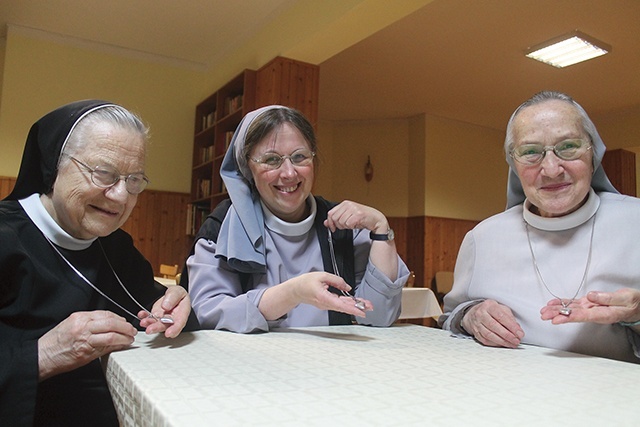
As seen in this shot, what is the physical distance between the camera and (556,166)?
4.33ft

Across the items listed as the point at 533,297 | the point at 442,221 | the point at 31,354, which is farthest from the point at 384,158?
the point at 31,354

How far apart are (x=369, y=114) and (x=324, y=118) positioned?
78 cm

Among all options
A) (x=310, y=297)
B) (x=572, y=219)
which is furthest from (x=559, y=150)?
(x=310, y=297)

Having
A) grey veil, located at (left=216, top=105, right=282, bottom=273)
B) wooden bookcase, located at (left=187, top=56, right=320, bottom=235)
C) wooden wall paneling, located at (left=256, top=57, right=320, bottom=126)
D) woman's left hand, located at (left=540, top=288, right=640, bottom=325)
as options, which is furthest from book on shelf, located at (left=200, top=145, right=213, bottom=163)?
woman's left hand, located at (left=540, top=288, right=640, bottom=325)

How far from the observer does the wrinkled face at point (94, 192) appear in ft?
3.83

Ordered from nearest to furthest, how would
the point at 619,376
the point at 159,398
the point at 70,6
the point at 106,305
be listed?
1. the point at 159,398
2. the point at 619,376
3. the point at 106,305
4. the point at 70,6

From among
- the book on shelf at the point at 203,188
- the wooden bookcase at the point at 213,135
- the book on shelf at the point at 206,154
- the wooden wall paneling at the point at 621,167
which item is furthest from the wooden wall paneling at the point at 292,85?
the wooden wall paneling at the point at 621,167

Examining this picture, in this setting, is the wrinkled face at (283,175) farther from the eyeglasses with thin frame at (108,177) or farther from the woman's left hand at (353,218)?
the eyeglasses with thin frame at (108,177)

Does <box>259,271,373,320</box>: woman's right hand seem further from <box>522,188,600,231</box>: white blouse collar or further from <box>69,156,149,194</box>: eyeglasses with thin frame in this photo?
<box>522,188,600,231</box>: white blouse collar

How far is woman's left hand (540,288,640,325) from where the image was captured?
106 centimetres

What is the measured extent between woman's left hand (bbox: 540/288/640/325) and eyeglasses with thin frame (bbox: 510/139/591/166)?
0.41 meters

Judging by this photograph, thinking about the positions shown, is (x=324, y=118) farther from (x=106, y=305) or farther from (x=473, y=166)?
(x=106, y=305)

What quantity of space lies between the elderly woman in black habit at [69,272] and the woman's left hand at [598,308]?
2.84 feet

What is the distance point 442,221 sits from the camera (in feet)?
26.5
